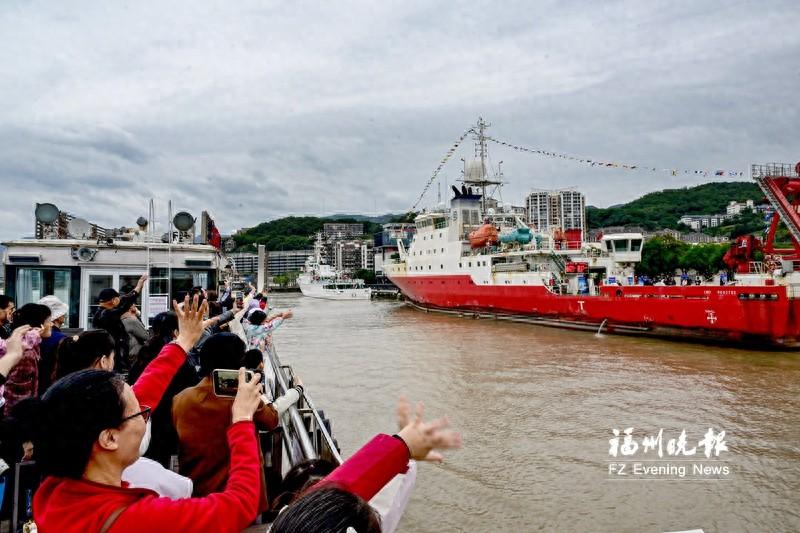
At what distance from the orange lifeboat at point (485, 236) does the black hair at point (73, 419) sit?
23.4m

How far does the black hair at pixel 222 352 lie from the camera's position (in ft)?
6.91

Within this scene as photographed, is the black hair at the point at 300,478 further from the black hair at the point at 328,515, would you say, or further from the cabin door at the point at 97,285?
the cabin door at the point at 97,285

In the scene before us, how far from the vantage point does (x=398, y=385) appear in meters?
9.71

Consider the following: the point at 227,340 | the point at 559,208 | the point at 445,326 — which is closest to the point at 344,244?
the point at 559,208

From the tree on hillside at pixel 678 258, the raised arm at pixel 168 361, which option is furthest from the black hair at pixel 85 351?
the tree on hillside at pixel 678 258

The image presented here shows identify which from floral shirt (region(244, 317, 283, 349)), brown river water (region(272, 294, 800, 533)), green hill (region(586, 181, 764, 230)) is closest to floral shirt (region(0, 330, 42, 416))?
floral shirt (region(244, 317, 283, 349))

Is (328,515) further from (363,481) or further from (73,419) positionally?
(73,419)

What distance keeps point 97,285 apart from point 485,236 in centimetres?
1952

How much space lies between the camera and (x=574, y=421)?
282 inches

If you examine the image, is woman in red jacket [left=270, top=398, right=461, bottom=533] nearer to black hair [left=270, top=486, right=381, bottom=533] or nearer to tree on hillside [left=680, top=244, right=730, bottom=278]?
black hair [left=270, top=486, right=381, bottom=533]

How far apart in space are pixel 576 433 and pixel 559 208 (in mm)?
107609

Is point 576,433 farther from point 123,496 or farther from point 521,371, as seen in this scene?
point 123,496

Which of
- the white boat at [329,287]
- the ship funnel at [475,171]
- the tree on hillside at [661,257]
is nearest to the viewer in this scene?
the ship funnel at [475,171]

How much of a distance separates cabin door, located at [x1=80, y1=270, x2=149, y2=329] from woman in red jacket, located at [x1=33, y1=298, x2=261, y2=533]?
5469mm
